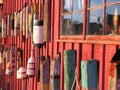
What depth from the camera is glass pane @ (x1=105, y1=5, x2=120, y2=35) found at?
11.3ft

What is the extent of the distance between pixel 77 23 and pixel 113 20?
3.54 feet

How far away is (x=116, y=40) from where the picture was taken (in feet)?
11.1

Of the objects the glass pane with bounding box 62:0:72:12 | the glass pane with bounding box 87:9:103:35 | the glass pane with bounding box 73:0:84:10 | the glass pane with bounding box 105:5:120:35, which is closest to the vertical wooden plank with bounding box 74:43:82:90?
the glass pane with bounding box 87:9:103:35

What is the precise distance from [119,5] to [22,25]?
4902 millimetres

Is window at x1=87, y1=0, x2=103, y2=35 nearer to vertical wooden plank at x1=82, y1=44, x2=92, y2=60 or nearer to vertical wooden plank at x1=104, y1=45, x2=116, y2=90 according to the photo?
vertical wooden plank at x1=82, y1=44, x2=92, y2=60

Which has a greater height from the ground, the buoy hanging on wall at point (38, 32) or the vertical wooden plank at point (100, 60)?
the buoy hanging on wall at point (38, 32)

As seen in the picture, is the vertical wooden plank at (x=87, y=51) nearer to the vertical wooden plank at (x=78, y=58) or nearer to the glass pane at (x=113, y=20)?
the vertical wooden plank at (x=78, y=58)

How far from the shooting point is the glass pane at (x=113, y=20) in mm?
3443

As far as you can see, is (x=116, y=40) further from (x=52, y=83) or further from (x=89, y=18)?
(x=52, y=83)

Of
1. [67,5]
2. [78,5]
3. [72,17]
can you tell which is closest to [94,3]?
[78,5]

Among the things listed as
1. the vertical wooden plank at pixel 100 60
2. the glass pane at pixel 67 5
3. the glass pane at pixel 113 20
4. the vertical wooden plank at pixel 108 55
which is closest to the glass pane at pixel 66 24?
the glass pane at pixel 67 5

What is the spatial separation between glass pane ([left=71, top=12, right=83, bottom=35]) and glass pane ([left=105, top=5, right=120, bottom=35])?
780mm

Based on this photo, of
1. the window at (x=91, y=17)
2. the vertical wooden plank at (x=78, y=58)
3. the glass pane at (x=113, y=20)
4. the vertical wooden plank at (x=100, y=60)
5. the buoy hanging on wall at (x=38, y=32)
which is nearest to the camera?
the glass pane at (x=113, y=20)

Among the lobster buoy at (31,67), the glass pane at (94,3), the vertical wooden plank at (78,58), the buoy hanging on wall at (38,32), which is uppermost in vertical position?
the glass pane at (94,3)
